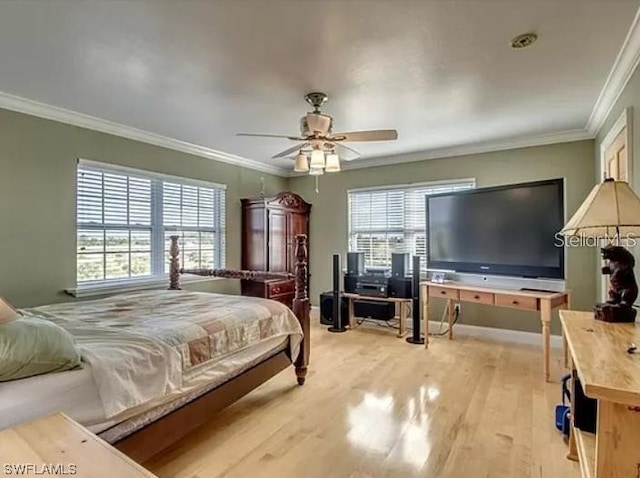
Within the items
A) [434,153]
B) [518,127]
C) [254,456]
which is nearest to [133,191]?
[254,456]

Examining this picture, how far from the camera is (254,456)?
2.12 m

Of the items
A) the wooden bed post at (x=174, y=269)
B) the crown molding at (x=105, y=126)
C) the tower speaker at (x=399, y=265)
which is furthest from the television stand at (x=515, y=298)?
the crown molding at (x=105, y=126)

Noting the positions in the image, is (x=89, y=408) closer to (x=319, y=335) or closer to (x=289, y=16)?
(x=289, y=16)

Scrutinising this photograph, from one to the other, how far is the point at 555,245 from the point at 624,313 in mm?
1837

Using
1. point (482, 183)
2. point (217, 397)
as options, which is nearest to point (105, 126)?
point (217, 397)

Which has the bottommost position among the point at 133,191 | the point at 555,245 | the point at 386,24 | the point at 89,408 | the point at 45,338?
the point at 89,408

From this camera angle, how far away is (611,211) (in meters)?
1.82

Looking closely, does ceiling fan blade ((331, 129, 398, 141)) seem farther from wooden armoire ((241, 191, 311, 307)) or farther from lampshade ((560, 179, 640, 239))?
wooden armoire ((241, 191, 311, 307))

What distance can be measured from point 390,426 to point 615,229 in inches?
68.6

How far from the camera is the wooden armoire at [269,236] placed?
202 inches

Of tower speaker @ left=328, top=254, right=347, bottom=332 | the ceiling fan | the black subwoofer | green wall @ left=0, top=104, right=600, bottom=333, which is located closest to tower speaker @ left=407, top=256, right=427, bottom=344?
the black subwoofer

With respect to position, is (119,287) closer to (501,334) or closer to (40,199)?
(40,199)

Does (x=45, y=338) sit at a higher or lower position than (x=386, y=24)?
lower

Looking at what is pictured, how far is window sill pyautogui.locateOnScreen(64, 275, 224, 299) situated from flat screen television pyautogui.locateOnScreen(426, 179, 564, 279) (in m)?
3.10
